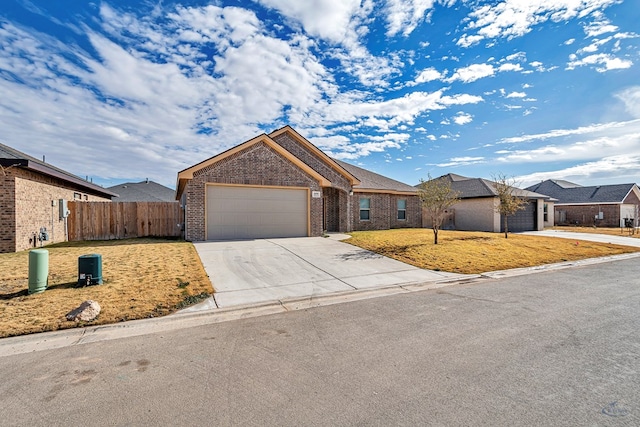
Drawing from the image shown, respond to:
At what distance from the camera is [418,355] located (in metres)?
4.12

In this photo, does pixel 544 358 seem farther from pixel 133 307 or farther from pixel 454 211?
pixel 454 211

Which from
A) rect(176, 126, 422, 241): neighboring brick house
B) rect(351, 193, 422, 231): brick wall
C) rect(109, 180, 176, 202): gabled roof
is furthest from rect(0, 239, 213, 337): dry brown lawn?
rect(109, 180, 176, 202): gabled roof

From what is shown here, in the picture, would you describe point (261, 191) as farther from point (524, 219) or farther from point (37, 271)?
point (524, 219)

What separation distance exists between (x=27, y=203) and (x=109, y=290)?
859cm

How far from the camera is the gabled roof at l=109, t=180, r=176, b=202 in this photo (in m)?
37.8

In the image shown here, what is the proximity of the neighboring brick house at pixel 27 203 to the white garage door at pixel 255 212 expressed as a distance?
6.37 m

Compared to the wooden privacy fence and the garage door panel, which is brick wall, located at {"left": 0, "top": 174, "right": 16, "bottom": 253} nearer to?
the wooden privacy fence

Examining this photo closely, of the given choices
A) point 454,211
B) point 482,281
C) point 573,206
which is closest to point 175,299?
point 482,281

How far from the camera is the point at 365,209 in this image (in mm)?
20984

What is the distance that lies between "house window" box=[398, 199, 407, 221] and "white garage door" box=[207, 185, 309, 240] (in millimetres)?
9369

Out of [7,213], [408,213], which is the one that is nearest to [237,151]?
[7,213]

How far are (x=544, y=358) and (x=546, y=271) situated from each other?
7754 millimetres

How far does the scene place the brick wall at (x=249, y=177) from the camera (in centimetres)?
1388

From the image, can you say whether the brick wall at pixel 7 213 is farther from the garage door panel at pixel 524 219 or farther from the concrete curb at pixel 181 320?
the garage door panel at pixel 524 219
